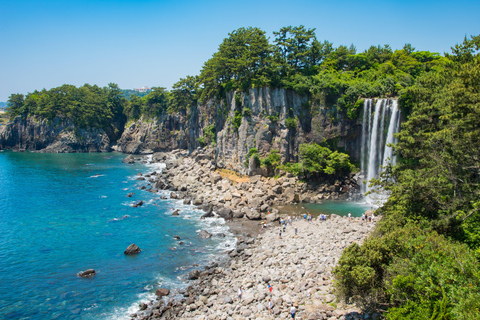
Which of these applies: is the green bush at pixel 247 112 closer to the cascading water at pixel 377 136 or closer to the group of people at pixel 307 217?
the cascading water at pixel 377 136

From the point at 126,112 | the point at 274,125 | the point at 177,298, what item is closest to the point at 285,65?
the point at 274,125

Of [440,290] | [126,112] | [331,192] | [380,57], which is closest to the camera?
[440,290]

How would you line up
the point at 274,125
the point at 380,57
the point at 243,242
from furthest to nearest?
the point at 380,57 → the point at 274,125 → the point at 243,242

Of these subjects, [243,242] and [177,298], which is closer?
[177,298]

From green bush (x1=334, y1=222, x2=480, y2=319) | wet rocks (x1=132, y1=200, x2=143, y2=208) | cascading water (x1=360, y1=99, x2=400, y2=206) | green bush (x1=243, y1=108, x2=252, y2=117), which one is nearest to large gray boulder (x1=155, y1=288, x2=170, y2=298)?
green bush (x1=334, y1=222, x2=480, y2=319)

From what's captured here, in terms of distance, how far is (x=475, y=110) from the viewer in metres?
19.5

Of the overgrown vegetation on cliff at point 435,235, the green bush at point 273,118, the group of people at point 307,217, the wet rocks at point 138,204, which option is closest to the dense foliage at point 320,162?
the green bush at point 273,118

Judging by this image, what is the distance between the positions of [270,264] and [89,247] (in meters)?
21.3

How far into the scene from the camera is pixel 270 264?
92.5 feet

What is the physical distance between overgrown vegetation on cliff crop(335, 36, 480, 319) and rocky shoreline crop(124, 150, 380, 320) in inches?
114

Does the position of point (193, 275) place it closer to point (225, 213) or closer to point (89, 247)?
point (89, 247)

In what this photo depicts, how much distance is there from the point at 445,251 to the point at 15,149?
Result: 464ft

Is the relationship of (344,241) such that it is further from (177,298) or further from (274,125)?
(274,125)

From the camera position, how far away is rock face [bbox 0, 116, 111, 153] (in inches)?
4481
